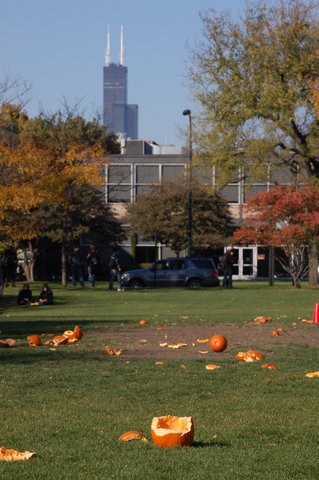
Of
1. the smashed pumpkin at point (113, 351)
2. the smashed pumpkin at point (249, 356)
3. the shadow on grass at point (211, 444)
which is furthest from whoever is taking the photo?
the smashed pumpkin at point (113, 351)

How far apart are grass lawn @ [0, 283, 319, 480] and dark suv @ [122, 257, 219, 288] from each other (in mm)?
31388

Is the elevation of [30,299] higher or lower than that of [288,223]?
lower

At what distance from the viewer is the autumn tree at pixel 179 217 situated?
72375mm

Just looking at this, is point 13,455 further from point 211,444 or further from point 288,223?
point 288,223

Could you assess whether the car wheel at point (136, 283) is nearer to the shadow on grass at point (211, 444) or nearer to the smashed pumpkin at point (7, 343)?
the smashed pumpkin at point (7, 343)

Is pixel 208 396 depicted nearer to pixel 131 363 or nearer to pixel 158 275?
pixel 131 363

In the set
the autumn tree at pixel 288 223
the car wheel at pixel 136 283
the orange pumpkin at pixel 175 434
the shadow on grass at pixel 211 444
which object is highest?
the autumn tree at pixel 288 223

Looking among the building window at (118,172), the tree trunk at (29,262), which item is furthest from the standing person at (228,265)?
the building window at (118,172)

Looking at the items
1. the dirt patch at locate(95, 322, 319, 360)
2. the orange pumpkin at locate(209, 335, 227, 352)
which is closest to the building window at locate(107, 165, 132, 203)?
the dirt patch at locate(95, 322, 319, 360)

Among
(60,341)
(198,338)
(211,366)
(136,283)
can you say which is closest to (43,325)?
(198,338)

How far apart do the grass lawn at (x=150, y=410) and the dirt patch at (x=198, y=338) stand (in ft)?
0.62

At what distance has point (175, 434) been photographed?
8102 mm

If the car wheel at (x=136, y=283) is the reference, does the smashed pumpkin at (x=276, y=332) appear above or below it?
below

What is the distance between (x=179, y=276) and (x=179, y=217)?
20326 millimetres
